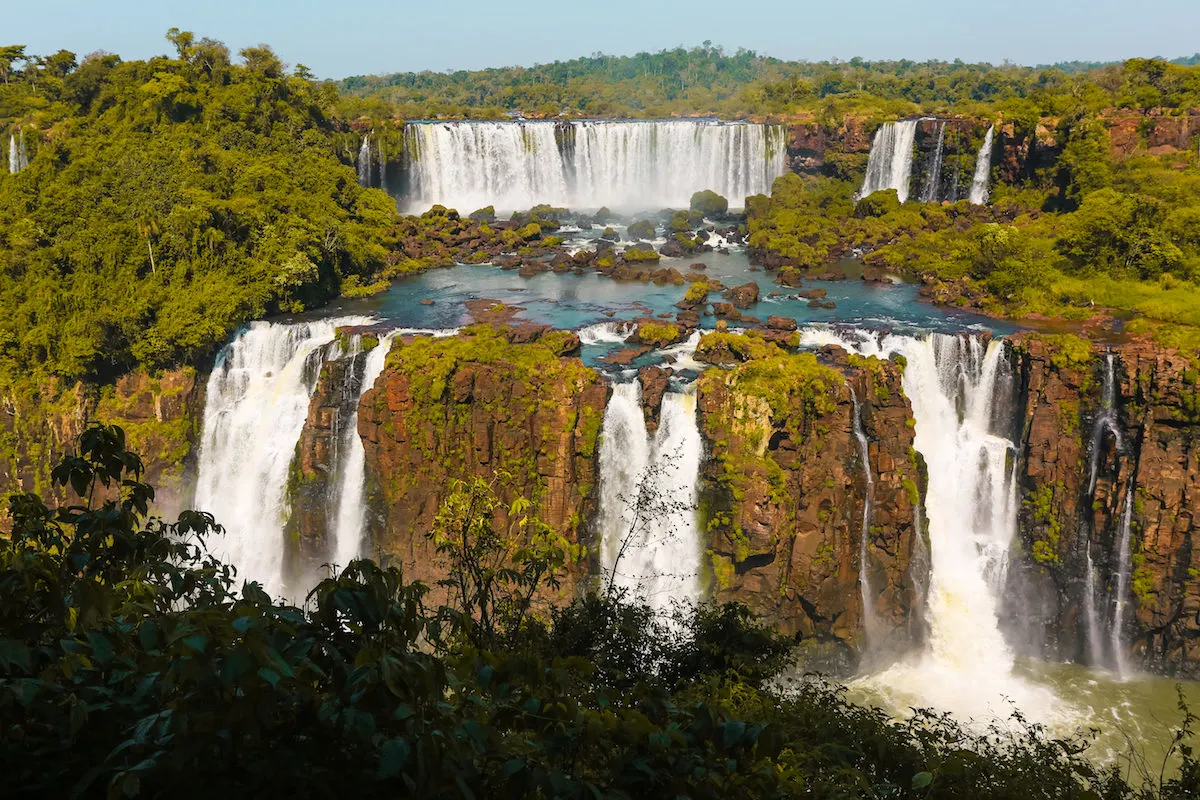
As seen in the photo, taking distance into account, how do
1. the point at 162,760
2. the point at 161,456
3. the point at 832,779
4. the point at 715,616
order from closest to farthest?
the point at 162,760
the point at 832,779
the point at 715,616
the point at 161,456

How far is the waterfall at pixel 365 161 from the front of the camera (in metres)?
45.5

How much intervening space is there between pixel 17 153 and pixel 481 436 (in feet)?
96.2

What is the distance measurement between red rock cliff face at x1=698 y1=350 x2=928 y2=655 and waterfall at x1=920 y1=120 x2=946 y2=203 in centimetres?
2513

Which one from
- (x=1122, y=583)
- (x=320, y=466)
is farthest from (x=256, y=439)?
(x=1122, y=583)

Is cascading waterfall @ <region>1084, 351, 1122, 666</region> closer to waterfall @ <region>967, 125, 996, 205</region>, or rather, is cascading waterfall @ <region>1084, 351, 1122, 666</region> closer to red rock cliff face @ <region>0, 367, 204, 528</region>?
waterfall @ <region>967, 125, 996, 205</region>

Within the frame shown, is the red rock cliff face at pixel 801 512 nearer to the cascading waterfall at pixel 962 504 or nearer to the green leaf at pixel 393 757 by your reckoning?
the cascading waterfall at pixel 962 504

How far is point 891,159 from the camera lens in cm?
4384

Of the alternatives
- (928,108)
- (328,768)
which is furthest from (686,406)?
(928,108)

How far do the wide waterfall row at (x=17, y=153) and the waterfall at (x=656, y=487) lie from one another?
30947 mm

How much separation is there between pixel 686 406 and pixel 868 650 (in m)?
6.89

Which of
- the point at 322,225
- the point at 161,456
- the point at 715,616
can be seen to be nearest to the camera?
the point at 715,616

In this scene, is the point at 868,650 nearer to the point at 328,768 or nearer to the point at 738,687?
the point at 738,687

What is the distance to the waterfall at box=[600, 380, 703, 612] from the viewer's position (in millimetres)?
20953

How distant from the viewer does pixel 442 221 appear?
40750mm
